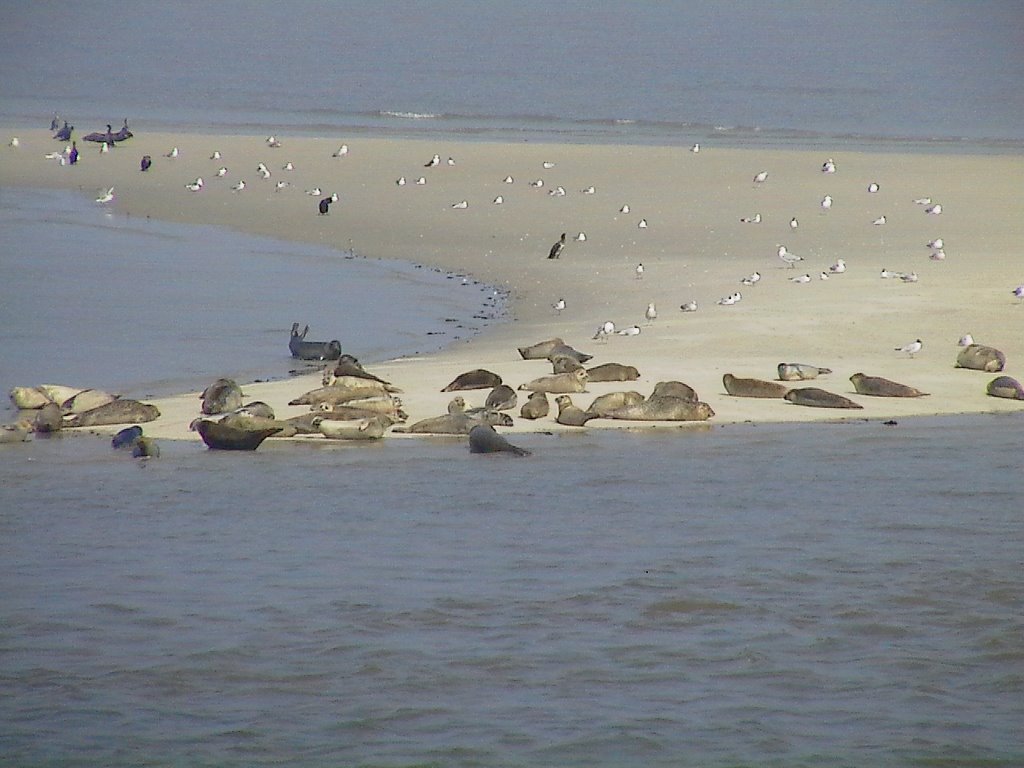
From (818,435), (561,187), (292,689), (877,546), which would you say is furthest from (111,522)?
(561,187)

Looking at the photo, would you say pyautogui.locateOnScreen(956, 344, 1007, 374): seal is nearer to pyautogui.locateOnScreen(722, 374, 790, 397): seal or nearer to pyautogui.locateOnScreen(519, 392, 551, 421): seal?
pyautogui.locateOnScreen(722, 374, 790, 397): seal

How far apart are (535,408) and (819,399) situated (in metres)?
2.36

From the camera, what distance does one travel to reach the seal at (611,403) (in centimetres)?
1253

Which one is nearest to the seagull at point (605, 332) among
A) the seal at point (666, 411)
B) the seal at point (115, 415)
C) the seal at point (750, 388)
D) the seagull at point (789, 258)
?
the seal at point (750, 388)

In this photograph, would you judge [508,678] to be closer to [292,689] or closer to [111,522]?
[292,689]

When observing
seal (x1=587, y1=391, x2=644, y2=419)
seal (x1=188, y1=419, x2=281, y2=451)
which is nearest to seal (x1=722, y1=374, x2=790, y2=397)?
seal (x1=587, y1=391, x2=644, y2=419)

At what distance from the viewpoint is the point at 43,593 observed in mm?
7906

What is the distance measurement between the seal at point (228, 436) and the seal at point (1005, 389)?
5.98 m

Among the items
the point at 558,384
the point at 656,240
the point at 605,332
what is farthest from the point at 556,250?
the point at 558,384

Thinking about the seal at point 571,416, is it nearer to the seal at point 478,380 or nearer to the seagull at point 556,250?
the seal at point 478,380

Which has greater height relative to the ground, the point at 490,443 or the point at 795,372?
the point at 795,372

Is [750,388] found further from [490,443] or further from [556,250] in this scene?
[556,250]

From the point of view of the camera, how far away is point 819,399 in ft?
42.5

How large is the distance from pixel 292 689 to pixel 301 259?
17.5 meters
